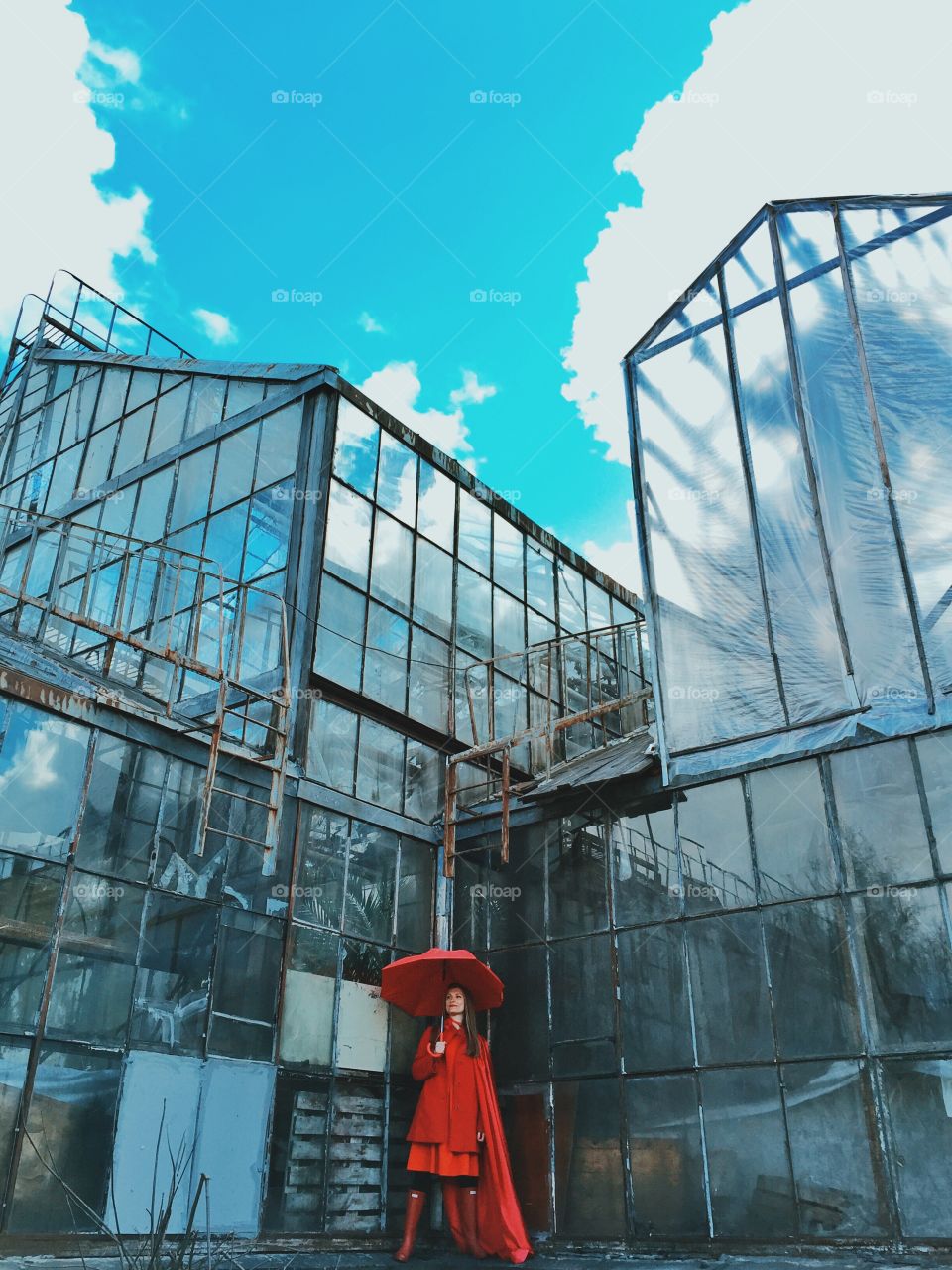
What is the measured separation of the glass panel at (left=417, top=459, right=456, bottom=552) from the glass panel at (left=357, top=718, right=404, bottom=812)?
3174mm

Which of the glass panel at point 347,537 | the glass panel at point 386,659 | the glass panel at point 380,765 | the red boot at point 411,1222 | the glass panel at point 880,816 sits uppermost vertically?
the glass panel at point 347,537

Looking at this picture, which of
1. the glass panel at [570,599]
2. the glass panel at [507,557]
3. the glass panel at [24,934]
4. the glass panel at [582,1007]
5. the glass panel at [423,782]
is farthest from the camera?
the glass panel at [570,599]

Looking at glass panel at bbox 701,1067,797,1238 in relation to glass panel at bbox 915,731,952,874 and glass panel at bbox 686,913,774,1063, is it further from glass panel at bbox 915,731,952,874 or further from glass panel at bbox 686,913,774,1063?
glass panel at bbox 915,731,952,874

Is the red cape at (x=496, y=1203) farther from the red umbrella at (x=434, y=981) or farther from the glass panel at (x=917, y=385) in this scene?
the glass panel at (x=917, y=385)

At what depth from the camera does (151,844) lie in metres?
9.50

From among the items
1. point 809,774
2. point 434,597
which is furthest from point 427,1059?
point 434,597

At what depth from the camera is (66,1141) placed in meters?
8.05

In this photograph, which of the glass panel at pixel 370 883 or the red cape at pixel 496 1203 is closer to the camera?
the red cape at pixel 496 1203

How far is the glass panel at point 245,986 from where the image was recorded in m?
9.46

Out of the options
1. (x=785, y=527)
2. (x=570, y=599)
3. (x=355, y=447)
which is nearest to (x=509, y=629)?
(x=570, y=599)

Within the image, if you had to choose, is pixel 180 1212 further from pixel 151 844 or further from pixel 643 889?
pixel 643 889

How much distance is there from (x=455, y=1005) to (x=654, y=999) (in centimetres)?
189

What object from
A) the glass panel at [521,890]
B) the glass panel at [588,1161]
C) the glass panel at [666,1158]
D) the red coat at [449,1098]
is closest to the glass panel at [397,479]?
the glass panel at [521,890]

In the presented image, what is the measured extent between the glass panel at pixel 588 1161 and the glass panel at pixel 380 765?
385 centimetres
